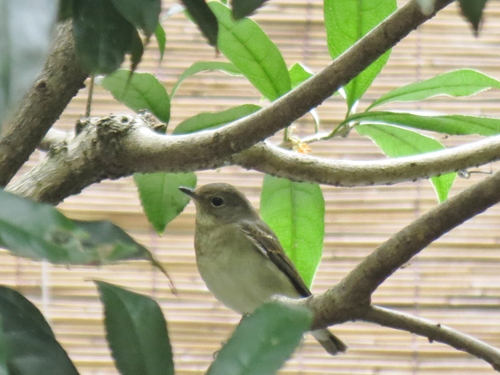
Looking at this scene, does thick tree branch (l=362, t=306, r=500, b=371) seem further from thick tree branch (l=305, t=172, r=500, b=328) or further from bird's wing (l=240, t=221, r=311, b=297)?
bird's wing (l=240, t=221, r=311, b=297)

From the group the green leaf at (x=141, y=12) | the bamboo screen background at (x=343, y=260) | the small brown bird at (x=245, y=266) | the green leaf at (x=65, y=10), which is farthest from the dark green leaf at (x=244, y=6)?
the bamboo screen background at (x=343, y=260)

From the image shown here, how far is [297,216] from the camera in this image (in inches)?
48.3

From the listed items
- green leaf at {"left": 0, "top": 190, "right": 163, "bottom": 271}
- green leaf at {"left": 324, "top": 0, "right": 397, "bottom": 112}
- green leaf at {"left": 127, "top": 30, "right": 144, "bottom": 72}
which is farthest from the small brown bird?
green leaf at {"left": 0, "top": 190, "right": 163, "bottom": 271}

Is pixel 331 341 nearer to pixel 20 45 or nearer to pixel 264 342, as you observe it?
pixel 264 342

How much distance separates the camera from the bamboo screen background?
2.14 metres

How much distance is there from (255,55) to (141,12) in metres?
0.64

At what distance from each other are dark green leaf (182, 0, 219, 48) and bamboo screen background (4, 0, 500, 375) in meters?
1.59

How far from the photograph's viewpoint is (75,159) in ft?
3.05

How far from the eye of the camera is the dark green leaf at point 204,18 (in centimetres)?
56

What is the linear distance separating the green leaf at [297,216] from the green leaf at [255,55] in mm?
185

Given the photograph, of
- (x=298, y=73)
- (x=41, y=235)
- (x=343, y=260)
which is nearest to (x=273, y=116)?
(x=41, y=235)

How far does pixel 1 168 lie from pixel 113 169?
0.47ft

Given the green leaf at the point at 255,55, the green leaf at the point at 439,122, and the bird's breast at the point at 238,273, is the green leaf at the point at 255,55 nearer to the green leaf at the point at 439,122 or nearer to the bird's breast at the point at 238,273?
the green leaf at the point at 439,122

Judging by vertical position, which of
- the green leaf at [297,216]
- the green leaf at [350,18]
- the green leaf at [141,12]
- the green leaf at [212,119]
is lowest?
the green leaf at [297,216]
